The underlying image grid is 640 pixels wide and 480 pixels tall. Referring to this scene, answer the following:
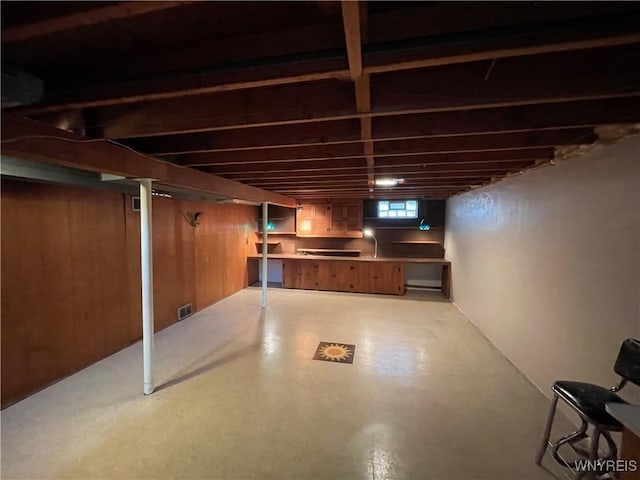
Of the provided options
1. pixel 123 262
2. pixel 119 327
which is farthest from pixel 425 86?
pixel 119 327

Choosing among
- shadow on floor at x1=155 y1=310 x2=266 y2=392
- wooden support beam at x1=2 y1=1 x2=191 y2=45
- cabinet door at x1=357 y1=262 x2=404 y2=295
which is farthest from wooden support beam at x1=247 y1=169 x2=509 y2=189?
wooden support beam at x1=2 y1=1 x2=191 y2=45

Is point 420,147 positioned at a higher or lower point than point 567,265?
higher

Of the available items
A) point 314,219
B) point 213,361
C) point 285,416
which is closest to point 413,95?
point 285,416

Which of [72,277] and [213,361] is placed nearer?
[72,277]

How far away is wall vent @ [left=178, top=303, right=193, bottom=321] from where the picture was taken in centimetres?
452

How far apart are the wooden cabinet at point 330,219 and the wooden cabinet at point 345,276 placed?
80 cm

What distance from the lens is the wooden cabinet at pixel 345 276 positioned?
6.24 m

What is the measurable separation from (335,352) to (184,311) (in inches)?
109

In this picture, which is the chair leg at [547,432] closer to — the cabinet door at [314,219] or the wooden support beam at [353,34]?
the wooden support beam at [353,34]

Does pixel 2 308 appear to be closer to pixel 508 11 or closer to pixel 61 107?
pixel 61 107

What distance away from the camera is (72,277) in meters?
2.91

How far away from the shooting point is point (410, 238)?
22.3 ft

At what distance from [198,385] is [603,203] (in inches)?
147

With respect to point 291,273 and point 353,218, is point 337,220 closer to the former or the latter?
point 353,218
